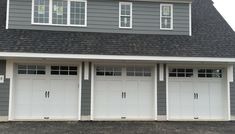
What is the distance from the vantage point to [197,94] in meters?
15.7

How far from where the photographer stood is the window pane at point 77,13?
1548 cm

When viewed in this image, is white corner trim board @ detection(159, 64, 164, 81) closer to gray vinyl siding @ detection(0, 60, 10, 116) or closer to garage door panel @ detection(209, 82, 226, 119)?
garage door panel @ detection(209, 82, 226, 119)

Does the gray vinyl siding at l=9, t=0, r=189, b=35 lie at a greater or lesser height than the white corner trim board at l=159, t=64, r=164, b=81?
greater

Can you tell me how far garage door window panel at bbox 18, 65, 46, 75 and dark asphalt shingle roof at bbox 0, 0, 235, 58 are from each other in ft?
4.19

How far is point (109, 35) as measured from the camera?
15453mm

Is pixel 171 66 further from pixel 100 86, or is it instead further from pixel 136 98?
pixel 100 86

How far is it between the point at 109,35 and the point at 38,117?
4.77 m

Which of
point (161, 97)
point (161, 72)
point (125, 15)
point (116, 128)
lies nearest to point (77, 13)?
point (125, 15)

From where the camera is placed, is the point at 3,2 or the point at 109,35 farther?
the point at 3,2

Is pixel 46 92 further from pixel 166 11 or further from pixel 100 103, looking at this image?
pixel 166 11

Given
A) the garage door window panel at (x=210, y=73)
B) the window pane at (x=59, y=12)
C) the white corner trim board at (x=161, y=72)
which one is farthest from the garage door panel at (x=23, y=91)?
the garage door window panel at (x=210, y=73)

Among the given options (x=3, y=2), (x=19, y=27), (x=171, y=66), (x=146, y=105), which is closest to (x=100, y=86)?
(x=146, y=105)

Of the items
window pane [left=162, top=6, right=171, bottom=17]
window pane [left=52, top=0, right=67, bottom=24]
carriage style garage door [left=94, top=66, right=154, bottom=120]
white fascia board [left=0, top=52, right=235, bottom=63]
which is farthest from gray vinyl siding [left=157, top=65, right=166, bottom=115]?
window pane [left=52, top=0, right=67, bottom=24]

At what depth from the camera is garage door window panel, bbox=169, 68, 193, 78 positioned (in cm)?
1566
